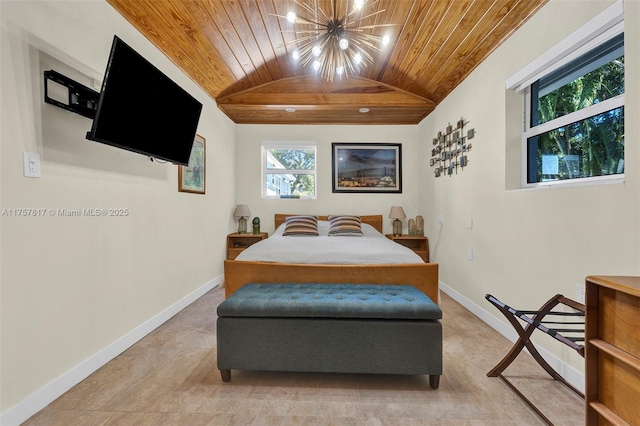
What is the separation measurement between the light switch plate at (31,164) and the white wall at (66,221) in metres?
0.03

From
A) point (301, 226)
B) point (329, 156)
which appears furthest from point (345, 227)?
point (329, 156)

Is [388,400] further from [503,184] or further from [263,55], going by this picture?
[263,55]

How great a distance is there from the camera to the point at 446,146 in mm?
3402

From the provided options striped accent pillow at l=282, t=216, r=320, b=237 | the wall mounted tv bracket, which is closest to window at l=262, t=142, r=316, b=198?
striped accent pillow at l=282, t=216, r=320, b=237

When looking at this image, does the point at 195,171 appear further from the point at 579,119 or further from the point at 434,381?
the point at 579,119

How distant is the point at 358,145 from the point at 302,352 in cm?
348

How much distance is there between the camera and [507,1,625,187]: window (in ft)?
5.09

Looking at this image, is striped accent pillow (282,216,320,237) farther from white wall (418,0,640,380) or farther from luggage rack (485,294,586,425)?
luggage rack (485,294,586,425)

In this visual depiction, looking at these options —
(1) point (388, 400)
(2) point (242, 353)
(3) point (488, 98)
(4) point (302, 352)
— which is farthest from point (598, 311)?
(3) point (488, 98)

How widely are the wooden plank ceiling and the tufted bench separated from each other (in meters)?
2.21

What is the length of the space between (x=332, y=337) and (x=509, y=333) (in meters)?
1.58

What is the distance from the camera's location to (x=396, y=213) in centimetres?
421

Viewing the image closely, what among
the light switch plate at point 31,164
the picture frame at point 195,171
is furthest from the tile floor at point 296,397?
the picture frame at point 195,171

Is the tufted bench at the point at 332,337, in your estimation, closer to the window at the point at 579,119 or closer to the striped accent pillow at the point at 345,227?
the window at the point at 579,119
